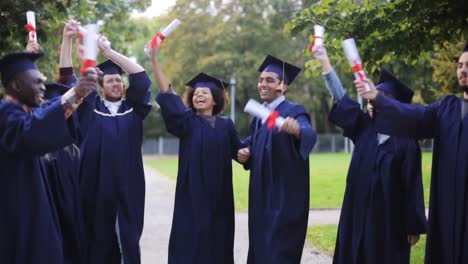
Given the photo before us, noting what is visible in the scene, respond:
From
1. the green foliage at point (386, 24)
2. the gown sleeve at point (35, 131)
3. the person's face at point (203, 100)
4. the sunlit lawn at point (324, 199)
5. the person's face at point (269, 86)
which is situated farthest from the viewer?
the sunlit lawn at point (324, 199)

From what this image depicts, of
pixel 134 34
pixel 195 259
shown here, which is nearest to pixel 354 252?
pixel 195 259

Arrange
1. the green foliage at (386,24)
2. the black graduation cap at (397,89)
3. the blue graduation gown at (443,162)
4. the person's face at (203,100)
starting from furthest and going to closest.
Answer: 1. the green foliage at (386,24)
2. the person's face at (203,100)
3. the black graduation cap at (397,89)
4. the blue graduation gown at (443,162)

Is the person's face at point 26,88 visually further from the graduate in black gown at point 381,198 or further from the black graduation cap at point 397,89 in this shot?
the black graduation cap at point 397,89

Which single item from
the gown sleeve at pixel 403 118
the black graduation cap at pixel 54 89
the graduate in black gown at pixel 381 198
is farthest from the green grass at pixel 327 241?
the black graduation cap at pixel 54 89

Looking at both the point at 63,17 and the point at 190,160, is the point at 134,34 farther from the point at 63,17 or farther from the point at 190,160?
the point at 190,160

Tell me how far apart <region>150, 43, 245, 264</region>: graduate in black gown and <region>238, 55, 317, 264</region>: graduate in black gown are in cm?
34

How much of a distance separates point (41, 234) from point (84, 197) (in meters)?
1.71

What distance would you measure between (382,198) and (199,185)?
1.78 metres

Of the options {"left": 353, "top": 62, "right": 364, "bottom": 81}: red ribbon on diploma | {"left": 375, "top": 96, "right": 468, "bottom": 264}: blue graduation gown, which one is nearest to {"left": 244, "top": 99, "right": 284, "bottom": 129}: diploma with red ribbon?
{"left": 375, "top": 96, "right": 468, "bottom": 264}: blue graduation gown

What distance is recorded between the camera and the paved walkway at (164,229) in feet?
29.7

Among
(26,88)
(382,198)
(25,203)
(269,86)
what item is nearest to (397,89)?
(382,198)

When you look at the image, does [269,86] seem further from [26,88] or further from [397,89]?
[26,88]

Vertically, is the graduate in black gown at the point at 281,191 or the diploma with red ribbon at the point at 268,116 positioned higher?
the diploma with red ribbon at the point at 268,116

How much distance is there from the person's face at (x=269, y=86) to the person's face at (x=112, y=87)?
151 cm
